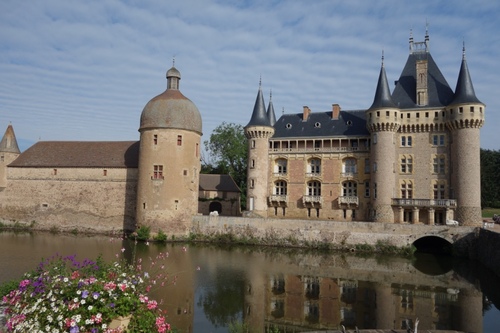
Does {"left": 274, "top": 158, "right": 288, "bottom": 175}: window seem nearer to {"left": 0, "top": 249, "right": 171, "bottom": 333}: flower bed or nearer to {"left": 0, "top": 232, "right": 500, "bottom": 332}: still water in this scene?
{"left": 0, "top": 232, "right": 500, "bottom": 332}: still water

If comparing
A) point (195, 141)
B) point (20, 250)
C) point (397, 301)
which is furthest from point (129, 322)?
point (195, 141)

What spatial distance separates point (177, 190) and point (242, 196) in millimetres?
14100

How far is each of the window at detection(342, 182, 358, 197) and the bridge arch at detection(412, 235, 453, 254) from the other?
665cm

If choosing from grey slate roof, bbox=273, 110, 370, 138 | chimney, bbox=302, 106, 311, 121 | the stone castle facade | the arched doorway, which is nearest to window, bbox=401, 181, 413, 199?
the stone castle facade

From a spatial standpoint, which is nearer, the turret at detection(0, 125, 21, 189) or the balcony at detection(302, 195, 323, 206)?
the balcony at detection(302, 195, 323, 206)

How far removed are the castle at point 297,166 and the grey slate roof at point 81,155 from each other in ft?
0.36

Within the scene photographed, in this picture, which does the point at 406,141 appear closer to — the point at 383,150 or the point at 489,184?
the point at 383,150

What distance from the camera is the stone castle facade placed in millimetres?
29562

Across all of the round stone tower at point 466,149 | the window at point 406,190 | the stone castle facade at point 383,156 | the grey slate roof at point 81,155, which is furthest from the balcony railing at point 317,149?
the grey slate roof at point 81,155

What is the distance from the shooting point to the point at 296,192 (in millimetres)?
36094

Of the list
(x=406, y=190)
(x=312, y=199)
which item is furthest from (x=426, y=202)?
(x=312, y=199)

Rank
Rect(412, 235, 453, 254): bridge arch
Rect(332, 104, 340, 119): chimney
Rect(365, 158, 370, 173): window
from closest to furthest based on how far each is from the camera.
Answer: Rect(412, 235, 453, 254): bridge arch → Rect(365, 158, 370, 173): window → Rect(332, 104, 340, 119): chimney

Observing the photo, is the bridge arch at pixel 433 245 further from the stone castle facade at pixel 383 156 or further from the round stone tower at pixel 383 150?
the round stone tower at pixel 383 150

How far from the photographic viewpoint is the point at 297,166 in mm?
36312
